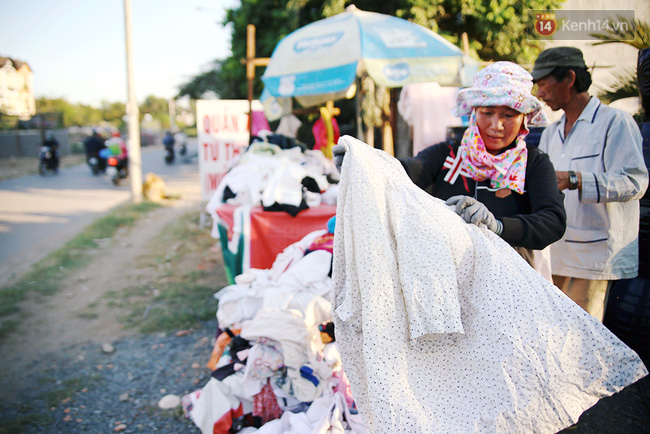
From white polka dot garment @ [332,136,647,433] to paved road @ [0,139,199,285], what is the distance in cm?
586

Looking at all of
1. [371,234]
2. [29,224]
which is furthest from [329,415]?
[29,224]

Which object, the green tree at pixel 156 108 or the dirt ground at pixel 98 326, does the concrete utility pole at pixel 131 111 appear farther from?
the green tree at pixel 156 108

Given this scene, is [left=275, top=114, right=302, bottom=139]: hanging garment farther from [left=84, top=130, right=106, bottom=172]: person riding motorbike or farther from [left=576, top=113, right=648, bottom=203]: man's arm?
[left=84, top=130, right=106, bottom=172]: person riding motorbike

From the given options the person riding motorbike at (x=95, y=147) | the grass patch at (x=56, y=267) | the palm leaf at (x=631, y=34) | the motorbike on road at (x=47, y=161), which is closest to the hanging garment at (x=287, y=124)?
the grass patch at (x=56, y=267)

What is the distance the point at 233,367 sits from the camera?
2592mm

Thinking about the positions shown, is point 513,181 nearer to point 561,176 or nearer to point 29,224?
point 561,176

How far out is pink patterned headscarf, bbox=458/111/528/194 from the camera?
Answer: 168 centimetres

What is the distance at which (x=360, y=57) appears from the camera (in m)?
4.20

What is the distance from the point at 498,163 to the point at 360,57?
2.89m

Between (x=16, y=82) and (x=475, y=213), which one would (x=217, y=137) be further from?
(x=475, y=213)

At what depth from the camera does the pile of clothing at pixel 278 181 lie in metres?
3.88

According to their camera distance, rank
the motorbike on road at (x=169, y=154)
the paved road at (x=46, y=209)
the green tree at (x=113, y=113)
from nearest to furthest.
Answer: the paved road at (x=46, y=209) < the motorbike on road at (x=169, y=154) < the green tree at (x=113, y=113)

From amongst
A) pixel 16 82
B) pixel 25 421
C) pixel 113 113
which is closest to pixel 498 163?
pixel 25 421

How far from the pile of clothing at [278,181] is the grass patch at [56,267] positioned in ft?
7.81
